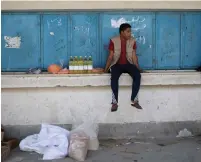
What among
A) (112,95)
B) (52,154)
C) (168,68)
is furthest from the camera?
(168,68)

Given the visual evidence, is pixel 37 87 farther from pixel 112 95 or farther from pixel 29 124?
pixel 112 95

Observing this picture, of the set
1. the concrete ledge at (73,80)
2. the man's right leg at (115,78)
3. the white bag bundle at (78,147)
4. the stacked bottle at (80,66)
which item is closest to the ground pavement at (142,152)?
the white bag bundle at (78,147)

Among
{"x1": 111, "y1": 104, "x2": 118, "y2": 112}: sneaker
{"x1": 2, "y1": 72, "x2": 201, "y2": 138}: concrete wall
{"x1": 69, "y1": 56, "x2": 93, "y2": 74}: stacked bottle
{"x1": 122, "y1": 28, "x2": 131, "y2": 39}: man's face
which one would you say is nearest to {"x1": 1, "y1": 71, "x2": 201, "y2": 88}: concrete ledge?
{"x1": 2, "y1": 72, "x2": 201, "y2": 138}: concrete wall

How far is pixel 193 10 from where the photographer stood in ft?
19.7

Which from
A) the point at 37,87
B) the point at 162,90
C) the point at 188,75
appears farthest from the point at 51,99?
the point at 188,75

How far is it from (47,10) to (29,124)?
6.25 ft

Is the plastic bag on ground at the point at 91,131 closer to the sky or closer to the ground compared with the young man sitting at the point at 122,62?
closer to the ground

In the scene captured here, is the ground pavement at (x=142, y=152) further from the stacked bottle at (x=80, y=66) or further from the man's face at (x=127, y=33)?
the man's face at (x=127, y=33)

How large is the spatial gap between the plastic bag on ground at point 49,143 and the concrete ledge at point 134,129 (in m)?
0.43

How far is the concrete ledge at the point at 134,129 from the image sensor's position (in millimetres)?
5855

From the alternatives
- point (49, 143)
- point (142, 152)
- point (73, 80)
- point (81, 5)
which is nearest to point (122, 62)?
point (73, 80)

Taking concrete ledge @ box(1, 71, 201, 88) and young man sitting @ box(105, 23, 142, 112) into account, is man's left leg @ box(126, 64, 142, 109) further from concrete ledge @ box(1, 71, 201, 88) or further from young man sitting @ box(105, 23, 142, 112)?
concrete ledge @ box(1, 71, 201, 88)

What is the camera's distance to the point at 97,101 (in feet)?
19.3

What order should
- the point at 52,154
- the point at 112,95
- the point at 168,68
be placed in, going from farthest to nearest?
1. the point at 168,68
2. the point at 112,95
3. the point at 52,154
